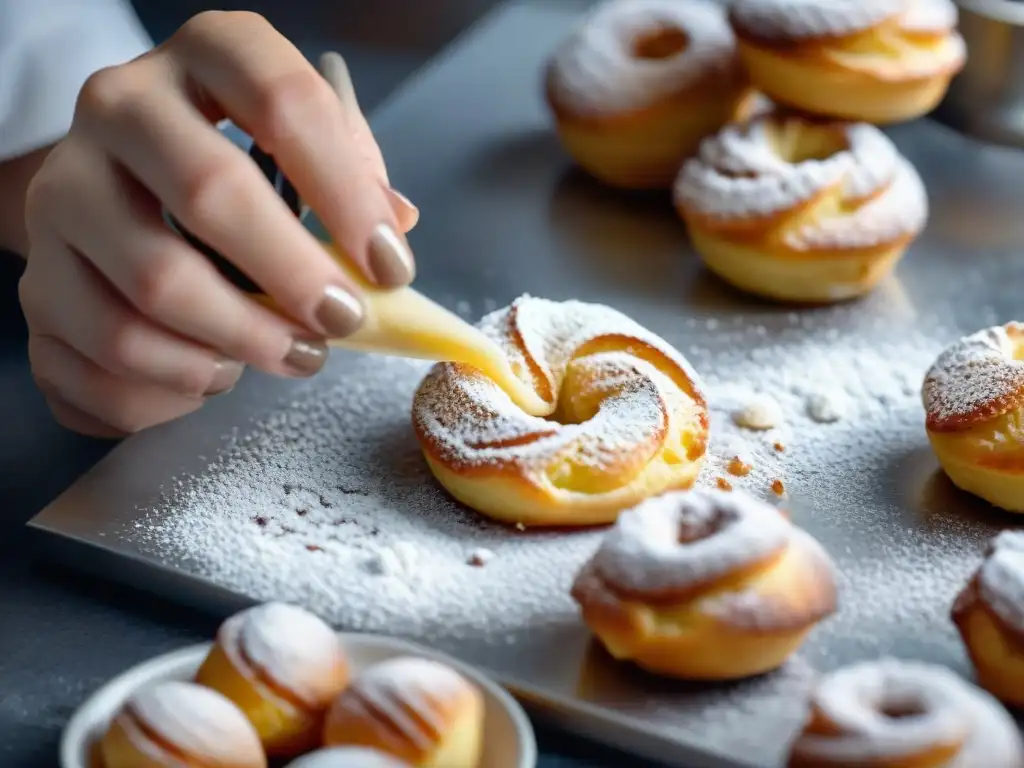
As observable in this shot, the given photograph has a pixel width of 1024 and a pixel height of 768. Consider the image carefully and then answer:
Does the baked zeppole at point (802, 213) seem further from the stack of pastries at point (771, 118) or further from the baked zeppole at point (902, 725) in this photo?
the baked zeppole at point (902, 725)

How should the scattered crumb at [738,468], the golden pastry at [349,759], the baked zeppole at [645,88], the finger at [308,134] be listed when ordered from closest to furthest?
the golden pastry at [349,759] < the finger at [308,134] < the scattered crumb at [738,468] < the baked zeppole at [645,88]

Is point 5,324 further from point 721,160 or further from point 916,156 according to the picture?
point 916,156

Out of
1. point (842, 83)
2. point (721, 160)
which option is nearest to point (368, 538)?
point (721, 160)

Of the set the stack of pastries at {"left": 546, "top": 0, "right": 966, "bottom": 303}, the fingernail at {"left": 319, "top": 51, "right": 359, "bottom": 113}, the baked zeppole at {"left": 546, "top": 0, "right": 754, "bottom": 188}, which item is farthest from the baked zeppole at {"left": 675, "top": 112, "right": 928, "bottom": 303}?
the fingernail at {"left": 319, "top": 51, "right": 359, "bottom": 113}

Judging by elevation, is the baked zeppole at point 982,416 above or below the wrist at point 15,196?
below

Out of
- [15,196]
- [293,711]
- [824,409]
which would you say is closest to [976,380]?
[824,409]

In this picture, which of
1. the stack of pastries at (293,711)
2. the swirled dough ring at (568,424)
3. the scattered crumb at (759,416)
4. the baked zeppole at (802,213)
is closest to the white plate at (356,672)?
the stack of pastries at (293,711)
